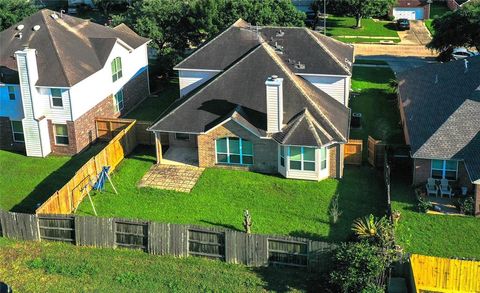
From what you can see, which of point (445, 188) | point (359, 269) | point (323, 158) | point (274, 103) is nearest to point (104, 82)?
point (274, 103)

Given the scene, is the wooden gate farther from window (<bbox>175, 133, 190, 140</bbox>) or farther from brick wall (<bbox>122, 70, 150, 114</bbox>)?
brick wall (<bbox>122, 70, 150, 114</bbox>)

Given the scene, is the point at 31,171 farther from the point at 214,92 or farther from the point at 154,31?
the point at 154,31

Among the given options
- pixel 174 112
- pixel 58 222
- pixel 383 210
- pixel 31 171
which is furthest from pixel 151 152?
pixel 383 210

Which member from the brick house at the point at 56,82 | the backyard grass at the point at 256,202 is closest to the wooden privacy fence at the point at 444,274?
the backyard grass at the point at 256,202

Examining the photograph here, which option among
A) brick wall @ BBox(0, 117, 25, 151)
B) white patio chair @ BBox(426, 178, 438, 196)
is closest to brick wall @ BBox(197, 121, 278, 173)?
white patio chair @ BBox(426, 178, 438, 196)

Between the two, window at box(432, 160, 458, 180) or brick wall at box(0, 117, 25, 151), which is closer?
window at box(432, 160, 458, 180)
